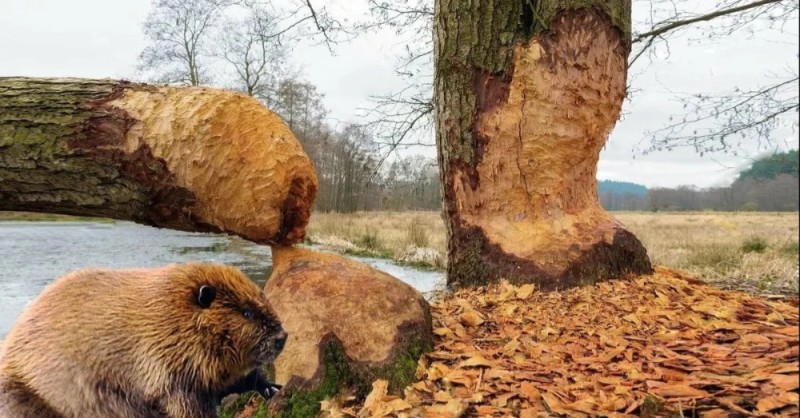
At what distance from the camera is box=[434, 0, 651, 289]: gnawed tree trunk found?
375 cm

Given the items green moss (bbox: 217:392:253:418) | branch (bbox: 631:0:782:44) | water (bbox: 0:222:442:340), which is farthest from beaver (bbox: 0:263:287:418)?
branch (bbox: 631:0:782:44)

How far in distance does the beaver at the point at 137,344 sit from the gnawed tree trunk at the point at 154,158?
2.16 ft

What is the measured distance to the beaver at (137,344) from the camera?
1.46 meters

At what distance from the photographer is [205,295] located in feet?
5.28

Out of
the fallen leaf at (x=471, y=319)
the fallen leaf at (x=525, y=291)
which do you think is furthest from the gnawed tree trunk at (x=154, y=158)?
the fallen leaf at (x=525, y=291)

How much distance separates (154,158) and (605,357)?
7.14 feet

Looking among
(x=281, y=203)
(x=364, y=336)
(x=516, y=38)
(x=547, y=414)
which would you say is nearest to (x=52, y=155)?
(x=281, y=203)

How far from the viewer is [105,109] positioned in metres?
2.57

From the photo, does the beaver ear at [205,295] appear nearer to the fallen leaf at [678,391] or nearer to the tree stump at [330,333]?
the tree stump at [330,333]

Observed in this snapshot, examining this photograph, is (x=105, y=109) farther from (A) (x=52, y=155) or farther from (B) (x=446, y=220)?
(B) (x=446, y=220)

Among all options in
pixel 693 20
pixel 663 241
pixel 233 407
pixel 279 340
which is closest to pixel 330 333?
pixel 233 407

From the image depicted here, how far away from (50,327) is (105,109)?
1396 millimetres

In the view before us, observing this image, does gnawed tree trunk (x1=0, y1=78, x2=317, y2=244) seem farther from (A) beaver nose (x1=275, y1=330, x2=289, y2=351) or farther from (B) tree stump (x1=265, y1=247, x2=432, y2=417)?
(A) beaver nose (x1=275, y1=330, x2=289, y2=351)

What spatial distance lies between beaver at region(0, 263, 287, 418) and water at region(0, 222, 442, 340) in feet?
1.47
